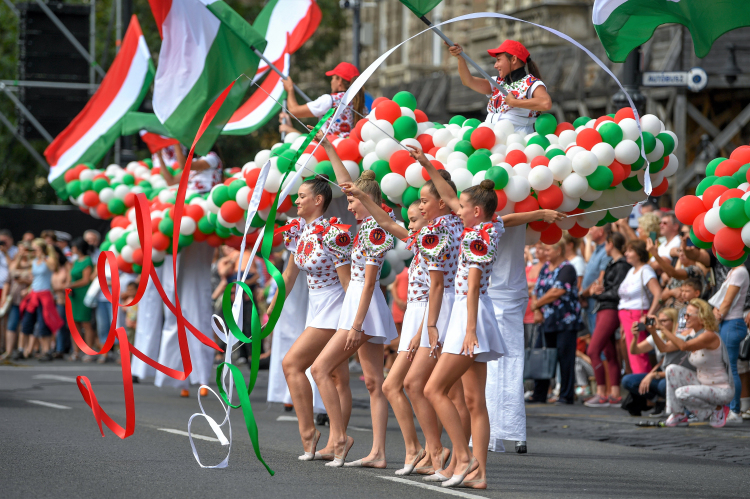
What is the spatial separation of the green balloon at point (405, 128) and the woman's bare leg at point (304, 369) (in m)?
2.15

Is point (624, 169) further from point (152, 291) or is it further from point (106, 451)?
point (152, 291)

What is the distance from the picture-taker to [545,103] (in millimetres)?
8156

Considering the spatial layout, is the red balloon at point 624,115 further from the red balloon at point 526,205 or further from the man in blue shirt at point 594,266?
the man in blue shirt at point 594,266

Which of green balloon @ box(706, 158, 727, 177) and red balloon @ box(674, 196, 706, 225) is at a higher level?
green balloon @ box(706, 158, 727, 177)

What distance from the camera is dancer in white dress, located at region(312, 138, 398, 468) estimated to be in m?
7.03

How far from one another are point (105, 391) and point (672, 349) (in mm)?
6195

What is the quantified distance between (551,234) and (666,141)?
115cm

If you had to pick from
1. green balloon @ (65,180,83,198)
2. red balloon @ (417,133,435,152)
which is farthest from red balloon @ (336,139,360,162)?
green balloon @ (65,180,83,198)

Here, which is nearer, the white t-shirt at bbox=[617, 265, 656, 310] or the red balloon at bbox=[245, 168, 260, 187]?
the red balloon at bbox=[245, 168, 260, 187]

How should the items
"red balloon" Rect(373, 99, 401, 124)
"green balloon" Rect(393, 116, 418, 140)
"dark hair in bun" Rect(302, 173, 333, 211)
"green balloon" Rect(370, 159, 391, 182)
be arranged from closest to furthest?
1. "dark hair in bun" Rect(302, 173, 333, 211)
2. "green balloon" Rect(370, 159, 391, 182)
3. "green balloon" Rect(393, 116, 418, 140)
4. "red balloon" Rect(373, 99, 401, 124)

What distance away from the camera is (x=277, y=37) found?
1193 centimetres

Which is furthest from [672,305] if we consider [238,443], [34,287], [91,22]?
[91,22]

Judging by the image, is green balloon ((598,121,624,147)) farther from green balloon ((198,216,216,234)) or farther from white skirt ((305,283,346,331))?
green balloon ((198,216,216,234))

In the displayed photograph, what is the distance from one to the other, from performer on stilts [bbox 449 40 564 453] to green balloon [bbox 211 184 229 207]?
2869 mm
